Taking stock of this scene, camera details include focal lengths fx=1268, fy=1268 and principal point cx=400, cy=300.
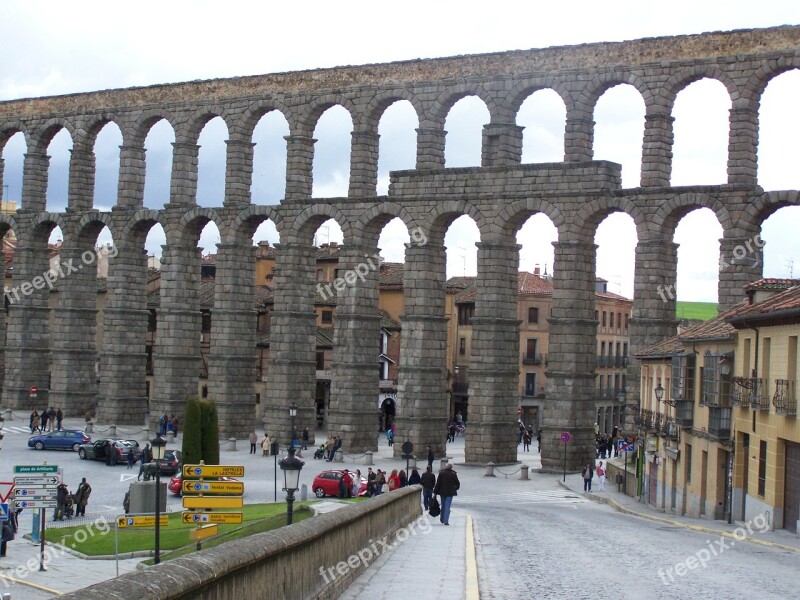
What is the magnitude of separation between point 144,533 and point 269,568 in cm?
2577

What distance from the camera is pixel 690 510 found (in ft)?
129

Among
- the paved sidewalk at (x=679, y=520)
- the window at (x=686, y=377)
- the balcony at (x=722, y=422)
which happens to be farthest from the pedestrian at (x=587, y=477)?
the balcony at (x=722, y=422)

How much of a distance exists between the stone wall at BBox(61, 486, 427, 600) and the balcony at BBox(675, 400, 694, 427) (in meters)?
21.0

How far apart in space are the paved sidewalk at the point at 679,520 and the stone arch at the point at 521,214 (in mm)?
11984

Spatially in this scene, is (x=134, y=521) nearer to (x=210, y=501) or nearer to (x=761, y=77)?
(x=210, y=501)

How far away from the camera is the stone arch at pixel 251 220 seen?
69688mm

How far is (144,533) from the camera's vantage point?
121 ft

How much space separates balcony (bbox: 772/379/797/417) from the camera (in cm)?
2992

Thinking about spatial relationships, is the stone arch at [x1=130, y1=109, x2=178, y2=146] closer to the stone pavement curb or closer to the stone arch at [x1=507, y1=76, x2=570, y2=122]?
the stone arch at [x1=507, y1=76, x2=570, y2=122]

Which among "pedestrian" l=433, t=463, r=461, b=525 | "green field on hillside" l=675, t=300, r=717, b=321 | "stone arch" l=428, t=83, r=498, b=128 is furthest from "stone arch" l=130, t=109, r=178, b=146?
"green field on hillside" l=675, t=300, r=717, b=321

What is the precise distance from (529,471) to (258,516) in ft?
78.2

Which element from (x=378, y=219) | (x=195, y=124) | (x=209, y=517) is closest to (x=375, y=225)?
(x=378, y=219)

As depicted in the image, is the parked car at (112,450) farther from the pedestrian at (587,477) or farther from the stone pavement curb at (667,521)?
the pedestrian at (587,477)

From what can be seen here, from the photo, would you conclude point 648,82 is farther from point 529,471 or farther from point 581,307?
point 529,471
